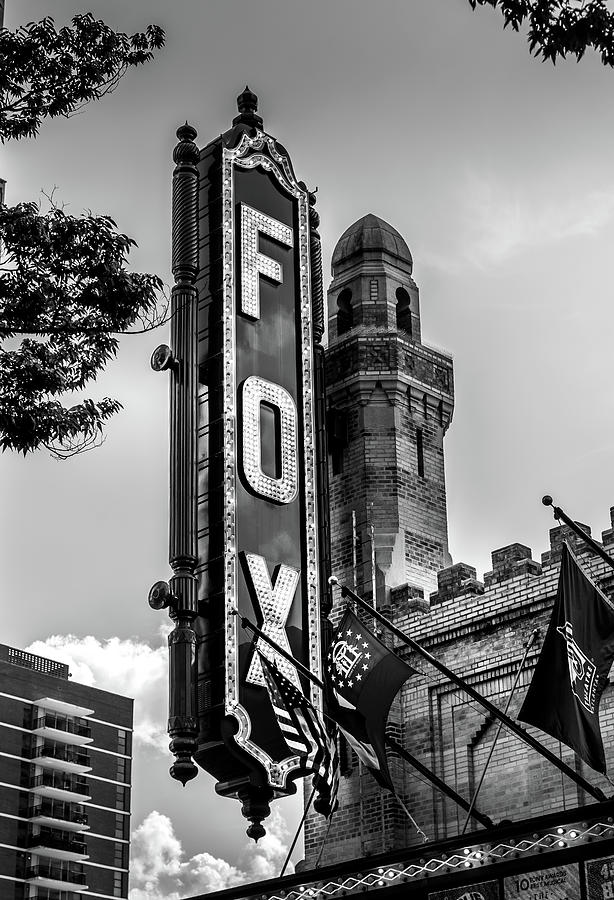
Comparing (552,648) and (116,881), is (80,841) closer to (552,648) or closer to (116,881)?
(116,881)

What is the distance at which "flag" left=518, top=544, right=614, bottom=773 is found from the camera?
1647cm

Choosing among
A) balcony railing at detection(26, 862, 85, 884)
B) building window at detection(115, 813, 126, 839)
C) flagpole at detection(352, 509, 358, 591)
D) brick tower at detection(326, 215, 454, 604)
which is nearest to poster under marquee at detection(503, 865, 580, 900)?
brick tower at detection(326, 215, 454, 604)

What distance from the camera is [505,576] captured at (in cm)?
2255

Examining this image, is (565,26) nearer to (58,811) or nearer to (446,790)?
(446,790)

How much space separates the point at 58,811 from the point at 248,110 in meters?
71.3

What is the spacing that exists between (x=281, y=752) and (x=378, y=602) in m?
5.74

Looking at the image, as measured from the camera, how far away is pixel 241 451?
65.4 feet

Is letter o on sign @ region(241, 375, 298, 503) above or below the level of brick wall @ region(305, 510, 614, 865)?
above

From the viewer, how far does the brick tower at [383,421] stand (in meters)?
24.5

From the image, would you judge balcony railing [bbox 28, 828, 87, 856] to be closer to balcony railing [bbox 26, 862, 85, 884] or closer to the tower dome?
balcony railing [bbox 26, 862, 85, 884]

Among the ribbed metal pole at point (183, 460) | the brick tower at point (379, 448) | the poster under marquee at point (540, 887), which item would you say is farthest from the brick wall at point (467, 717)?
the ribbed metal pole at point (183, 460)

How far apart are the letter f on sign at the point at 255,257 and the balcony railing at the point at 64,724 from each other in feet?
230

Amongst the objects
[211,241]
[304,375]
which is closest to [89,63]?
[211,241]

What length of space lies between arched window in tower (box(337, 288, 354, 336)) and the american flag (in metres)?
9.17
